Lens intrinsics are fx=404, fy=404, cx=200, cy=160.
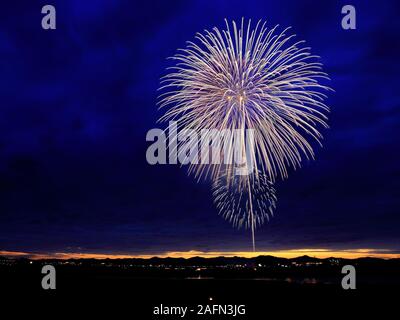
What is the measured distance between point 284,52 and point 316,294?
87.4m

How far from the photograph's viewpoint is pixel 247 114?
28.3m

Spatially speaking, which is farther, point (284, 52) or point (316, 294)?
point (316, 294)
